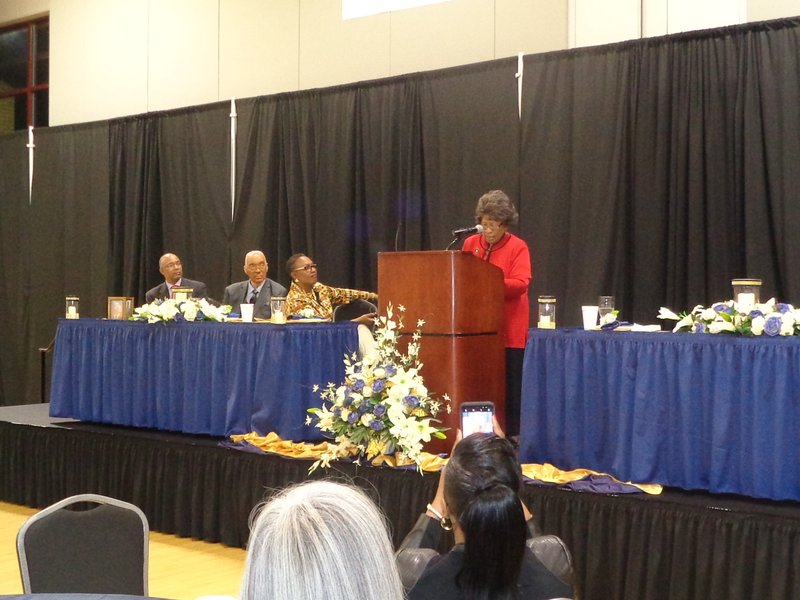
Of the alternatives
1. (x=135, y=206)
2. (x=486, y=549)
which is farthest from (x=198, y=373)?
(x=135, y=206)

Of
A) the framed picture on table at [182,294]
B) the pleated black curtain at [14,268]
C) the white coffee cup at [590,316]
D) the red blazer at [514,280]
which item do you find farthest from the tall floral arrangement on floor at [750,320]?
the pleated black curtain at [14,268]

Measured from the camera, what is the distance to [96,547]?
2.86 meters

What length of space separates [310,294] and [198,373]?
832mm

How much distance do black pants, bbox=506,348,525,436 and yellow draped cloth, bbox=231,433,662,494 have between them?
0.68 m

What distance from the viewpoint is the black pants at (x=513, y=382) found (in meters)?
5.22

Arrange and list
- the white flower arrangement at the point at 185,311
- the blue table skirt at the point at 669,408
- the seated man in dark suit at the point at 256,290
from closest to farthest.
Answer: the blue table skirt at the point at 669,408 → the white flower arrangement at the point at 185,311 → the seated man in dark suit at the point at 256,290

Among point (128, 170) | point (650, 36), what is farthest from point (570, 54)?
point (128, 170)

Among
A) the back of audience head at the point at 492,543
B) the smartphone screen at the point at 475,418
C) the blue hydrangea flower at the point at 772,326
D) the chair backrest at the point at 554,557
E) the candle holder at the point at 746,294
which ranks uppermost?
the candle holder at the point at 746,294

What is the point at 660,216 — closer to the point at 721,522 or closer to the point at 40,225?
the point at 721,522

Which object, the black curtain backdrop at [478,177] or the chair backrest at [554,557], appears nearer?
the chair backrest at [554,557]

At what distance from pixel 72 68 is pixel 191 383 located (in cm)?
598

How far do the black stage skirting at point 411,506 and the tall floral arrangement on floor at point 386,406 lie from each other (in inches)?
4.9

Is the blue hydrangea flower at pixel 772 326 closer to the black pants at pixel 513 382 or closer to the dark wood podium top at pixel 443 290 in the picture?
the dark wood podium top at pixel 443 290

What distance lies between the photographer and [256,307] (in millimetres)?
7121
